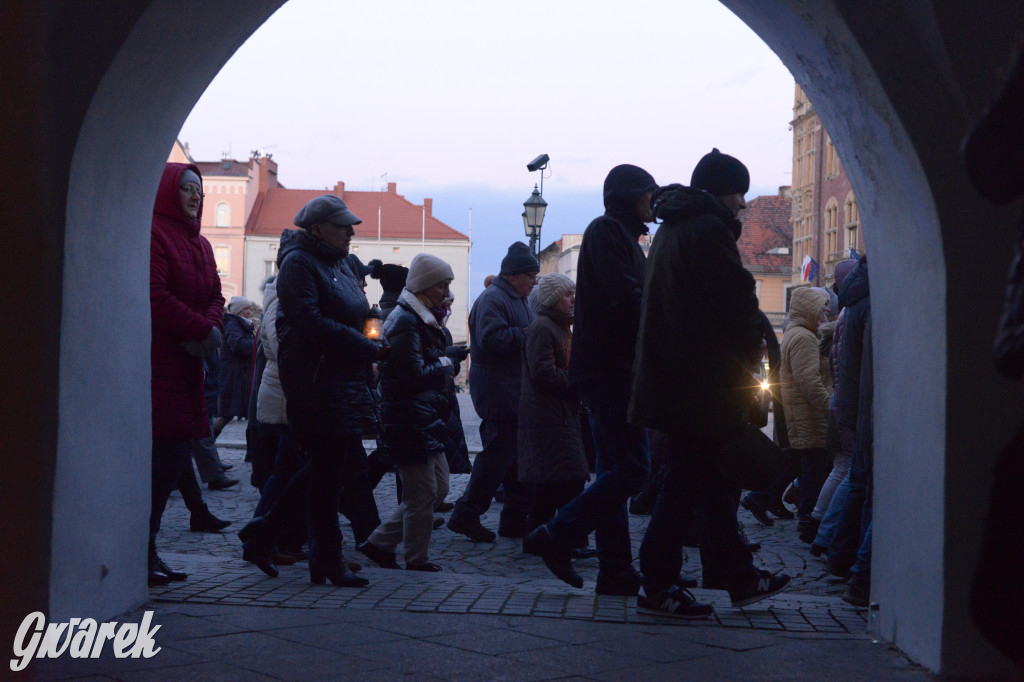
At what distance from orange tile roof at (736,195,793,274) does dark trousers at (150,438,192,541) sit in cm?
7052

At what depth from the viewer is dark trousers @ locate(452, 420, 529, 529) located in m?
7.91

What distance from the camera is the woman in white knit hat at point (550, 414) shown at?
23.2 ft

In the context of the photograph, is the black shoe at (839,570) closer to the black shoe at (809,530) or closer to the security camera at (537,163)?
the black shoe at (809,530)

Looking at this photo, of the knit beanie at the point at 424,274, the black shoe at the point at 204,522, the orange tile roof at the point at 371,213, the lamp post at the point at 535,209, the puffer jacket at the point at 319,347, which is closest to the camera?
the puffer jacket at the point at 319,347

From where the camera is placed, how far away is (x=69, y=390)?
14.4 feet

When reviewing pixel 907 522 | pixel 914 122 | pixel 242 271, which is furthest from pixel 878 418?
pixel 242 271

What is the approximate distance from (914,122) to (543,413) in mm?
3415

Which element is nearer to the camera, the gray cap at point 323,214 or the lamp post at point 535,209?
the gray cap at point 323,214

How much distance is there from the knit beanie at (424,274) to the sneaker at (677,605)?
89.7 inches

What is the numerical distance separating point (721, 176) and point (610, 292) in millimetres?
743

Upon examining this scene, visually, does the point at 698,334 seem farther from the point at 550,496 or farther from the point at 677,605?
the point at 550,496

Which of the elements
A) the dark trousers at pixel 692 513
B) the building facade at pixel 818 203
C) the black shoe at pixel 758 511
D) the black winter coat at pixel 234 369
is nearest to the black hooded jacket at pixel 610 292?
the dark trousers at pixel 692 513

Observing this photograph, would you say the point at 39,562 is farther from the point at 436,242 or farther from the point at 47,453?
the point at 436,242

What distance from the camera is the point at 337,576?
5.70 metres
